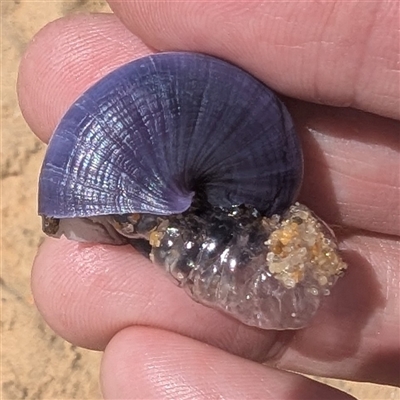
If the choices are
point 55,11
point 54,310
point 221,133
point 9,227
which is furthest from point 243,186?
point 55,11

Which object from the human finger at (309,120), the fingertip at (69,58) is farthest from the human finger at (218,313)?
the fingertip at (69,58)

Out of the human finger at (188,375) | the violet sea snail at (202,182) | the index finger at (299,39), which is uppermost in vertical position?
the index finger at (299,39)

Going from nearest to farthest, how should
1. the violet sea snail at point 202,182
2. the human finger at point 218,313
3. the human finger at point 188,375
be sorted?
1. the violet sea snail at point 202,182
2. the human finger at point 188,375
3. the human finger at point 218,313

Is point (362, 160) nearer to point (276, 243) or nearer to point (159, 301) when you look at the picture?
point (276, 243)

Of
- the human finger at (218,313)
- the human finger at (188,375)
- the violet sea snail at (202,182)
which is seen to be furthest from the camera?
the human finger at (218,313)

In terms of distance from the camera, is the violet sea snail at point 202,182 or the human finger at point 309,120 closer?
the violet sea snail at point 202,182

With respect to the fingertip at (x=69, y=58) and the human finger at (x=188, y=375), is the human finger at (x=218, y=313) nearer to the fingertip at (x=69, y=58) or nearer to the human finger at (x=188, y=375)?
the human finger at (x=188, y=375)

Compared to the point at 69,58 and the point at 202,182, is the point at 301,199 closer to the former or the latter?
the point at 202,182

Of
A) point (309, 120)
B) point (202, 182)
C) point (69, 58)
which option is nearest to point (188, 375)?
point (202, 182)
